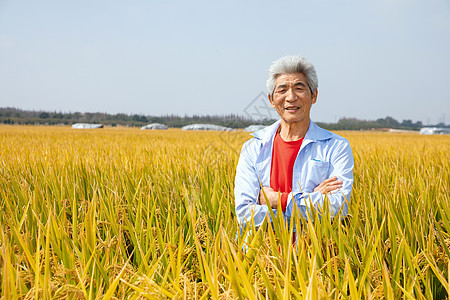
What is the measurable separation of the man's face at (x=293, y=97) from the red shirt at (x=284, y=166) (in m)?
0.14

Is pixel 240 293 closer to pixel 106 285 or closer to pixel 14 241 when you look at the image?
pixel 106 285

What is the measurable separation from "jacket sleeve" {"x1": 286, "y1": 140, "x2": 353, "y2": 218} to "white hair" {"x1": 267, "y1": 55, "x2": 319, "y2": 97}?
332mm

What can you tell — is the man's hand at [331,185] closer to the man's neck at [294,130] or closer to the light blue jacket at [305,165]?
the light blue jacket at [305,165]

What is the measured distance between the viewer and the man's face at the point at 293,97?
151 cm

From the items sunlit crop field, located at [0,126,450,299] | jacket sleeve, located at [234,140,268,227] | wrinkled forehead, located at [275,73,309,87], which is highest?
wrinkled forehead, located at [275,73,309,87]

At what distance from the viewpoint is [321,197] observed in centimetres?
137

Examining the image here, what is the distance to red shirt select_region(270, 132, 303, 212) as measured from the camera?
1.62 metres

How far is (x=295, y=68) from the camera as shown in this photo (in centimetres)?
150

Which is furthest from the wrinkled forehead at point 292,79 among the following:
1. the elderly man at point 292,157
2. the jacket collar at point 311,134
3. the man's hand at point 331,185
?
the man's hand at point 331,185

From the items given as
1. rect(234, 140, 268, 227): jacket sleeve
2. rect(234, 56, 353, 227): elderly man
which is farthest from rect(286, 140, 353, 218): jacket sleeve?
rect(234, 140, 268, 227): jacket sleeve

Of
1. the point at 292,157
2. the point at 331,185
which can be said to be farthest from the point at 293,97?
the point at 331,185

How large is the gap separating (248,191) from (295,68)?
0.62m

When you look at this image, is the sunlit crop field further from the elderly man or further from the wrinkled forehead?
the wrinkled forehead

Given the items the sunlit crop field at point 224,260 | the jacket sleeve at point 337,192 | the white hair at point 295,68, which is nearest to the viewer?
the sunlit crop field at point 224,260
